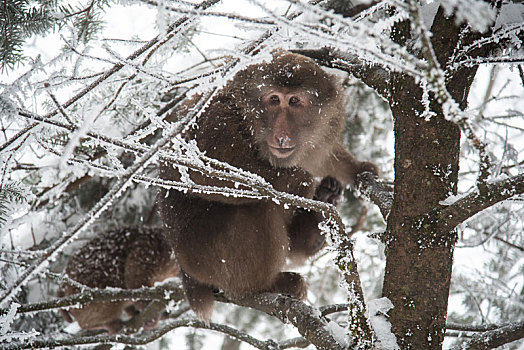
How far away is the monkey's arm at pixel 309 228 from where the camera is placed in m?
3.72

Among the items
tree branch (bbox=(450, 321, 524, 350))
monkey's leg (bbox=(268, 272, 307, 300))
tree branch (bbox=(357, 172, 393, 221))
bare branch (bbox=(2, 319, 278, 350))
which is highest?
tree branch (bbox=(357, 172, 393, 221))

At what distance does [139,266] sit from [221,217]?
75.9 inches

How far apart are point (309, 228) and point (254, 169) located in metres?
0.84

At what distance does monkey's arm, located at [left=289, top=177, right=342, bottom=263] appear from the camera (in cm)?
372

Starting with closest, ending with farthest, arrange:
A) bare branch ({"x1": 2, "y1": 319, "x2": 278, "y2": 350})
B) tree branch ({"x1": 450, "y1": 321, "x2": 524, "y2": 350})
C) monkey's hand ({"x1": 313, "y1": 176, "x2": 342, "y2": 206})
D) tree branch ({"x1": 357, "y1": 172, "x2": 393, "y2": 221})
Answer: tree branch ({"x1": 450, "y1": 321, "x2": 524, "y2": 350}) → tree branch ({"x1": 357, "y1": 172, "x2": 393, "y2": 221}) → bare branch ({"x1": 2, "y1": 319, "x2": 278, "y2": 350}) → monkey's hand ({"x1": 313, "y1": 176, "x2": 342, "y2": 206})

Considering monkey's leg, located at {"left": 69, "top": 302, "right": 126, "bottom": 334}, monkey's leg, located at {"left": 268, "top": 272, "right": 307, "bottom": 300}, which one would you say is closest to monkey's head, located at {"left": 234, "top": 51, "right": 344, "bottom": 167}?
monkey's leg, located at {"left": 268, "top": 272, "right": 307, "bottom": 300}

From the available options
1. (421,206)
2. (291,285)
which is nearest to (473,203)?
(421,206)

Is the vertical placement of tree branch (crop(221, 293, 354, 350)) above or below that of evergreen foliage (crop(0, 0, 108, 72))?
below

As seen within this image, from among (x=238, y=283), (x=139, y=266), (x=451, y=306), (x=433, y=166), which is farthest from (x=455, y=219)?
(x=139, y=266)

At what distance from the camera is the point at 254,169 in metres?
3.16

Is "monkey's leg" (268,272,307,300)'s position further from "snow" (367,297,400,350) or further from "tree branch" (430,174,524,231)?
"tree branch" (430,174,524,231)

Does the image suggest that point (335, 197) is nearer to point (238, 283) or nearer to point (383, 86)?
point (238, 283)

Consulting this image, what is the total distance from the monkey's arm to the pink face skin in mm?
814

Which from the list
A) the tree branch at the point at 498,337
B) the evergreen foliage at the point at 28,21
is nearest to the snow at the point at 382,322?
the tree branch at the point at 498,337
